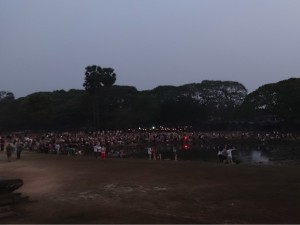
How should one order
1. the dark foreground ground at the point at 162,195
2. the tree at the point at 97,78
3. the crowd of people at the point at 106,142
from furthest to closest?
the tree at the point at 97,78, the crowd of people at the point at 106,142, the dark foreground ground at the point at 162,195

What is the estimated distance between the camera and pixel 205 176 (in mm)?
17000

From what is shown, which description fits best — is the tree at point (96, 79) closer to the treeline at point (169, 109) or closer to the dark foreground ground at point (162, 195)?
the treeline at point (169, 109)

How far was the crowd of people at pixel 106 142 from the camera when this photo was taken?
32938mm

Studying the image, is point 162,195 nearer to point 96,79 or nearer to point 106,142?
point 106,142

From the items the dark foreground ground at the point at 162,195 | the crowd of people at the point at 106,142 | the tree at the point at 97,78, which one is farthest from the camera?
the tree at the point at 97,78

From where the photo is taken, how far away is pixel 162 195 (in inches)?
532

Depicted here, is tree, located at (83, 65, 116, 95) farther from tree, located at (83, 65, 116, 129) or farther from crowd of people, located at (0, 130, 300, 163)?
crowd of people, located at (0, 130, 300, 163)

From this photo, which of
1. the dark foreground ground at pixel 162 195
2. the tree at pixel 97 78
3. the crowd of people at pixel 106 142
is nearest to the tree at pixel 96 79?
the tree at pixel 97 78

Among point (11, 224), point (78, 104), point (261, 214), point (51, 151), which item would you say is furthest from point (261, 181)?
point (78, 104)

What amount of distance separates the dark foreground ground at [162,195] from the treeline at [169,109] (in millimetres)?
63743

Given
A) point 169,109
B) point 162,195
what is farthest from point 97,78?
point 162,195

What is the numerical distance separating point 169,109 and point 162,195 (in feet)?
279

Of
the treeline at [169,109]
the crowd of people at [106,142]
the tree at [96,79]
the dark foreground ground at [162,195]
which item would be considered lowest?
the dark foreground ground at [162,195]

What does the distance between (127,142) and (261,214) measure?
152ft
